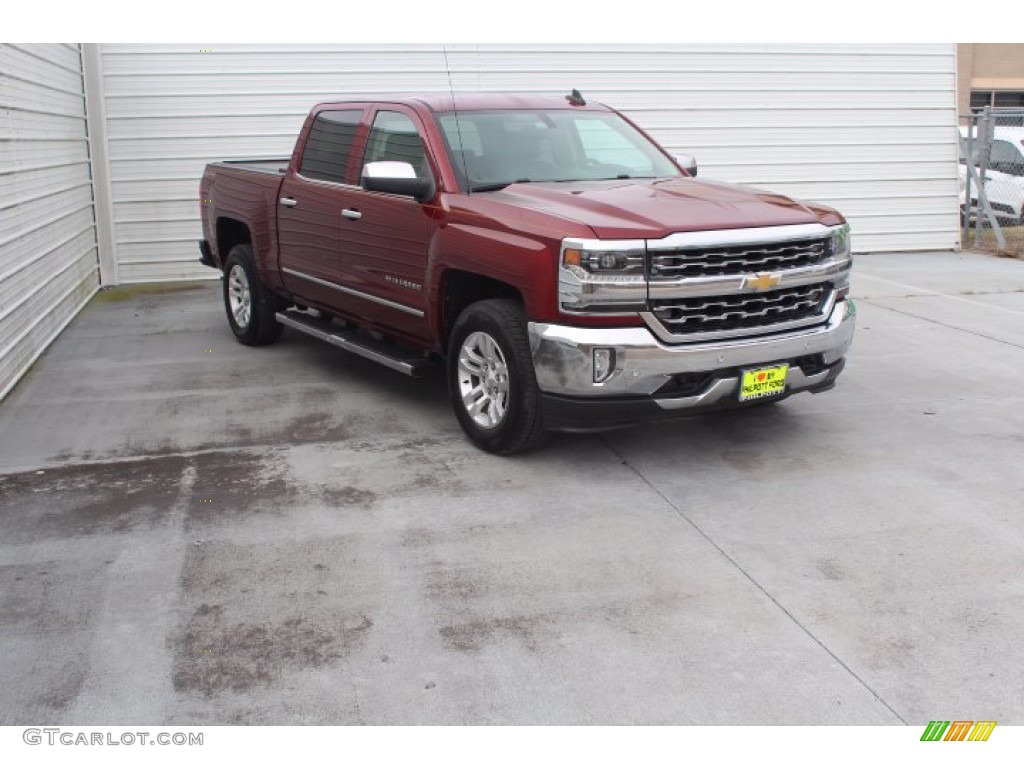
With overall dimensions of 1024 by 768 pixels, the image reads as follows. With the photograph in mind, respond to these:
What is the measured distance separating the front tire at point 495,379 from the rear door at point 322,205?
1.44 metres

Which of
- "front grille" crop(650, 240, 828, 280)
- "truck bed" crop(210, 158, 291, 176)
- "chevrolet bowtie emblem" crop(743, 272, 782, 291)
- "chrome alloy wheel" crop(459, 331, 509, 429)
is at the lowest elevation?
"chrome alloy wheel" crop(459, 331, 509, 429)

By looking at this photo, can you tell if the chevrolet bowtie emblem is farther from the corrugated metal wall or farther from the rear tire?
the corrugated metal wall

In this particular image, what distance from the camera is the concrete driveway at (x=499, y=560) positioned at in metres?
3.63

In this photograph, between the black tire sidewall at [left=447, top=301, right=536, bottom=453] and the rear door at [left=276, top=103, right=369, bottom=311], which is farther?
the rear door at [left=276, top=103, right=369, bottom=311]

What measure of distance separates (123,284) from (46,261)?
3.12 metres

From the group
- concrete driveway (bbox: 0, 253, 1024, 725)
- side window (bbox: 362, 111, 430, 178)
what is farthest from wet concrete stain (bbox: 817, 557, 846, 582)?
side window (bbox: 362, 111, 430, 178)

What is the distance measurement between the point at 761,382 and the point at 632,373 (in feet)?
2.44

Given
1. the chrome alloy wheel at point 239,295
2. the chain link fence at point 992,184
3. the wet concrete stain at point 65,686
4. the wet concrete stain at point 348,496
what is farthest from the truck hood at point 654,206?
the chain link fence at point 992,184

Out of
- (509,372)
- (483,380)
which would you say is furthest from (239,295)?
(509,372)

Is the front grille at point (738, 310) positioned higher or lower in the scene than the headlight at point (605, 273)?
lower

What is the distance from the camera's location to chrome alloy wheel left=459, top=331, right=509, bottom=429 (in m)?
5.89

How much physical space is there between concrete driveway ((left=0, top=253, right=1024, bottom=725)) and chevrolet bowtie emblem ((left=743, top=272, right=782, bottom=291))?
939 millimetres

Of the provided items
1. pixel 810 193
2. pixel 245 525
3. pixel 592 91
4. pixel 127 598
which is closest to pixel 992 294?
pixel 810 193

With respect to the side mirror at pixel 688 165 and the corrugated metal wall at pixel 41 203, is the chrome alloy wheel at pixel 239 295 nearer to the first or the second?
the corrugated metal wall at pixel 41 203
